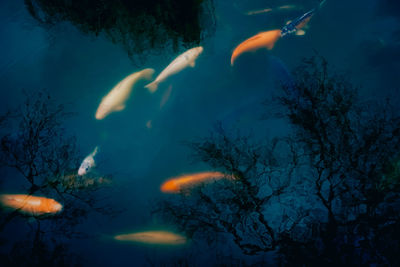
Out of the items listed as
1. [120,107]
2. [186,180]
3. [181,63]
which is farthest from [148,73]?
[186,180]

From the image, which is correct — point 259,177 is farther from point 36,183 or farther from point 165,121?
point 36,183

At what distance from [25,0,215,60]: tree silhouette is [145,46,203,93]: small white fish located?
24cm

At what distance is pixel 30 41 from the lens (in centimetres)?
611

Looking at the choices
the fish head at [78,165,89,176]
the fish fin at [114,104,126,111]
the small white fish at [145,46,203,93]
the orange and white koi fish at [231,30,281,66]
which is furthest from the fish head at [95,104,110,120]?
the orange and white koi fish at [231,30,281,66]

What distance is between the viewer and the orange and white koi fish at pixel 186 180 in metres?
3.65

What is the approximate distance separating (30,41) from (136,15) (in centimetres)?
481

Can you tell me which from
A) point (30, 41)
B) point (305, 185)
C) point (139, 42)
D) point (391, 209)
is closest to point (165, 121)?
point (139, 42)

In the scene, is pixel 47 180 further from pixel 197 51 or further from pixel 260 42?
pixel 260 42

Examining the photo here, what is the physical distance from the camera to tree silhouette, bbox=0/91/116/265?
3.20m

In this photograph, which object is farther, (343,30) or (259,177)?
(343,30)

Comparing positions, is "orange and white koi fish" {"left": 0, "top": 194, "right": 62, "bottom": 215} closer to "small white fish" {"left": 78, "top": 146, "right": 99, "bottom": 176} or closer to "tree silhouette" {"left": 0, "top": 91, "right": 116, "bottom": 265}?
"tree silhouette" {"left": 0, "top": 91, "right": 116, "bottom": 265}

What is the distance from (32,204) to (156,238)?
1.99m

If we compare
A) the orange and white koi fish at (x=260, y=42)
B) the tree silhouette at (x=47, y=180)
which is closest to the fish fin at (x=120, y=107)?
the tree silhouette at (x=47, y=180)

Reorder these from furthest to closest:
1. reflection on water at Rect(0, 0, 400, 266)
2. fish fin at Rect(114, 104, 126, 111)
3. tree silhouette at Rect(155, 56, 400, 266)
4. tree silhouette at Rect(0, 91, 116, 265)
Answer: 1. fish fin at Rect(114, 104, 126, 111)
2. tree silhouette at Rect(0, 91, 116, 265)
3. reflection on water at Rect(0, 0, 400, 266)
4. tree silhouette at Rect(155, 56, 400, 266)
